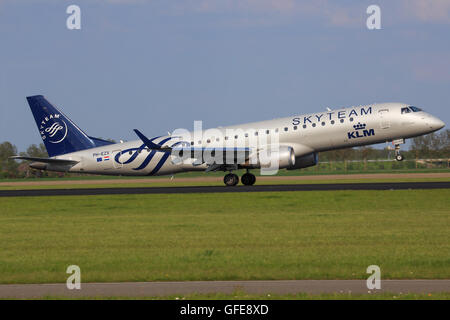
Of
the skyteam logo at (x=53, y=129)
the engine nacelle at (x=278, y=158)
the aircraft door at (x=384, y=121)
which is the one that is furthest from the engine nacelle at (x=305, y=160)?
the skyteam logo at (x=53, y=129)

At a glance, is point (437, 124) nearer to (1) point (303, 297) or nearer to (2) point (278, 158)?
(2) point (278, 158)

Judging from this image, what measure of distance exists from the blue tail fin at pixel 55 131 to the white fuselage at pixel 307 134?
350 centimetres

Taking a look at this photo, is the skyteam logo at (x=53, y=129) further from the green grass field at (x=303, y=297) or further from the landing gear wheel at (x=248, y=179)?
the green grass field at (x=303, y=297)

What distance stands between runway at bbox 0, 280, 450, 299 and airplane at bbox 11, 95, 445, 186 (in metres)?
27.4

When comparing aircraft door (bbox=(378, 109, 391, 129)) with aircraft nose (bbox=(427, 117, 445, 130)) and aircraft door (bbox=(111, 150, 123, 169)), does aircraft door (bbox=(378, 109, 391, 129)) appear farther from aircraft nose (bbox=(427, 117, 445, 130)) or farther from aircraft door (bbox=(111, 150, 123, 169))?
aircraft door (bbox=(111, 150, 123, 169))

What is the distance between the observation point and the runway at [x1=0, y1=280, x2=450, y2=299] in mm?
12000

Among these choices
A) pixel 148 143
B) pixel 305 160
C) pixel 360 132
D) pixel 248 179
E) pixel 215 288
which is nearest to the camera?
pixel 215 288

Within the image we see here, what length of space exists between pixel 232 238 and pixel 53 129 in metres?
31.4

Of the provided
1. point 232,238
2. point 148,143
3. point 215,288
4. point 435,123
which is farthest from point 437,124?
point 215,288

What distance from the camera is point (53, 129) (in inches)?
1898

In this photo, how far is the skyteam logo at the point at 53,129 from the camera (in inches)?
1896

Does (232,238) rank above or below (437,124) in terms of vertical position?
below

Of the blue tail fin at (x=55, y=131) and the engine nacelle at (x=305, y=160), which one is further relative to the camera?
the blue tail fin at (x=55, y=131)
